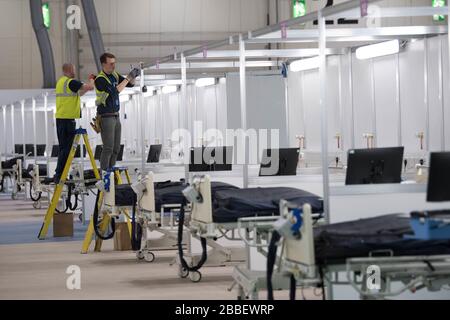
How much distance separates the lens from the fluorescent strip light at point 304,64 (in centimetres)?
1433

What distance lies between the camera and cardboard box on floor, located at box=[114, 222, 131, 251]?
1323cm

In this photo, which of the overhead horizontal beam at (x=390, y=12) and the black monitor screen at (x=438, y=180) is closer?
the black monitor screen at (x=438, y=180)

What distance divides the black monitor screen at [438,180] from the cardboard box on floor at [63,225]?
9832mm

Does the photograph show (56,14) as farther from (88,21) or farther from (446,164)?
(446,164)

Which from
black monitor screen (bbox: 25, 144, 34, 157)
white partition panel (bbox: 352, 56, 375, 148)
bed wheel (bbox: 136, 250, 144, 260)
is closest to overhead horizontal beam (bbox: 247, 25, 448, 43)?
white partition panel (bbox: 352, 56, 375, 148)

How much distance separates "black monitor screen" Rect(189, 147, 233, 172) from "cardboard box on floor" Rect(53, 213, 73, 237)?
3.63 m

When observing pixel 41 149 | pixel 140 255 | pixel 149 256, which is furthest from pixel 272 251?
pixel 41 149

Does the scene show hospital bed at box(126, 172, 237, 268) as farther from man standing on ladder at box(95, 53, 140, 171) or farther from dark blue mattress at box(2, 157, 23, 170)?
dark blue mattress at box(2, 157, 23, 170)

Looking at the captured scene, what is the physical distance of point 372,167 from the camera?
777 centimetres

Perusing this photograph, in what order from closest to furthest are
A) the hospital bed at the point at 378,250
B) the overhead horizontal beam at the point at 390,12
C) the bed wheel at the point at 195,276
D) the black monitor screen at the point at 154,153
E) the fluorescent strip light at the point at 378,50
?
the hospital bed at the point at 378,250
the overhead horizontal beam at the point at 390,12
the bed wheel at the point at 195,276
the fluorescent strip light at the point at 378,50
the black monitor screen at the point at 154,153

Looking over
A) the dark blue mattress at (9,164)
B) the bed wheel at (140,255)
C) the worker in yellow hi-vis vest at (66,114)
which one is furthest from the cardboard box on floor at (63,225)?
the dark blue mattress at (9,164)

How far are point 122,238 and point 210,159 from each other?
74.7 inches

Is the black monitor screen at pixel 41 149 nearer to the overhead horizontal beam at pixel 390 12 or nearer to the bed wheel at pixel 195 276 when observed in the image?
the bed wheel at pixel 195 276
